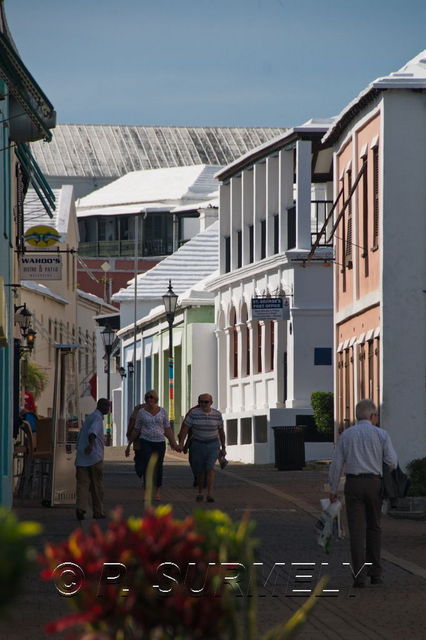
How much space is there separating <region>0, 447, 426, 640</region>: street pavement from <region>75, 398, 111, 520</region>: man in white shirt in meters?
0.45

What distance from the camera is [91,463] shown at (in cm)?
2300

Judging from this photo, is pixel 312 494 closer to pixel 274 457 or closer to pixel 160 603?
pixel 274 457

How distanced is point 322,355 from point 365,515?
28878 millimetres

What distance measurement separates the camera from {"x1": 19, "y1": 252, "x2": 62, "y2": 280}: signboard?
113ft

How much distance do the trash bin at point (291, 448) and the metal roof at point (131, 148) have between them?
7332cm

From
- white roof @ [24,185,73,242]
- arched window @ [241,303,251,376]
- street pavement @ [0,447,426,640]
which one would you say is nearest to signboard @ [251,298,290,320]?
arched window @ [241,303,251,376]

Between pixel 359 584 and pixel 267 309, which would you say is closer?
pixel 359 584

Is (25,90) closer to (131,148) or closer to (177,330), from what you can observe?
(177,330)

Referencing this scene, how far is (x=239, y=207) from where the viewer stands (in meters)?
50.8

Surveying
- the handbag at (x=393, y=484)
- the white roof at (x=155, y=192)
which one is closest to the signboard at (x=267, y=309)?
the handbag at (x=393, y=484)

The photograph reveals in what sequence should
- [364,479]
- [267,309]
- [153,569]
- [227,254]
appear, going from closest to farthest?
[153,569] < [364,479] < [267,309] < [227,254]

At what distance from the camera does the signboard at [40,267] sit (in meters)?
34.5

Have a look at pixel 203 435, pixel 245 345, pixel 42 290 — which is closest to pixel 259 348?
pixel 245 345

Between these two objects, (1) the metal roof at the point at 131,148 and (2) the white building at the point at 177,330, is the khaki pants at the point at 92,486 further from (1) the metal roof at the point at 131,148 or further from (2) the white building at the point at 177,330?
(1) the metal roof at the point at 131,148
